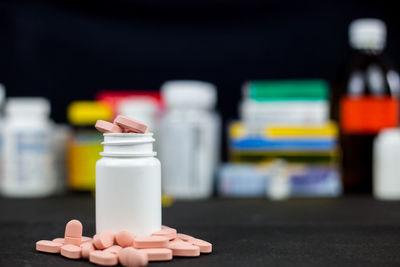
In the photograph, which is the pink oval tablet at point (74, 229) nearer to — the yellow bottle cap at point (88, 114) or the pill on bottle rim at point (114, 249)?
the pill on bottle rim at point (114, 249)

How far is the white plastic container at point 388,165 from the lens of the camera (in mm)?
1010

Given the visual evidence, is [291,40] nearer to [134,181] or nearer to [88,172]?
[88,172]

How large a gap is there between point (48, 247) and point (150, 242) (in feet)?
0.39

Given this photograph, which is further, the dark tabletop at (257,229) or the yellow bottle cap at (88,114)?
the yellow bottle cap at (88,114)

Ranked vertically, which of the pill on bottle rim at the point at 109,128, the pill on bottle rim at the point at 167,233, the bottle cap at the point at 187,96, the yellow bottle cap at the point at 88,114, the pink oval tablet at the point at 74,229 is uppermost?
the bottle cap at the point at 187,96

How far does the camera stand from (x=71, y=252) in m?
0.55

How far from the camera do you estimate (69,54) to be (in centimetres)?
131

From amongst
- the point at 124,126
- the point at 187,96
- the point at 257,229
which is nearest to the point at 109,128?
the point at 124,126

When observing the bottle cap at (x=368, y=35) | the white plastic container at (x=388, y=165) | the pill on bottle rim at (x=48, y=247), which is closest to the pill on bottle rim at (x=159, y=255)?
the pill on bottle rim at (x=48, y=247)

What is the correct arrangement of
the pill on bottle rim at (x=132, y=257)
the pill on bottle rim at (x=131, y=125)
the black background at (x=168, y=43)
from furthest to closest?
1. the black background at (x=168, y=43)
2. the pill on bottle rim at (x=131, y=125)
3. the pill on bottle rim at (x=132, y=257)

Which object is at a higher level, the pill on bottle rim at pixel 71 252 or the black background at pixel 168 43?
the black background at pixel 168 43

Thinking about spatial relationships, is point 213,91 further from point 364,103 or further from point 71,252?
point 71,252

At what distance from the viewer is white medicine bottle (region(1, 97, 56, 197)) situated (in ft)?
3.31

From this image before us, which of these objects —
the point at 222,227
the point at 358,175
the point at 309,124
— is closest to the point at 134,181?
the point at 222,227
